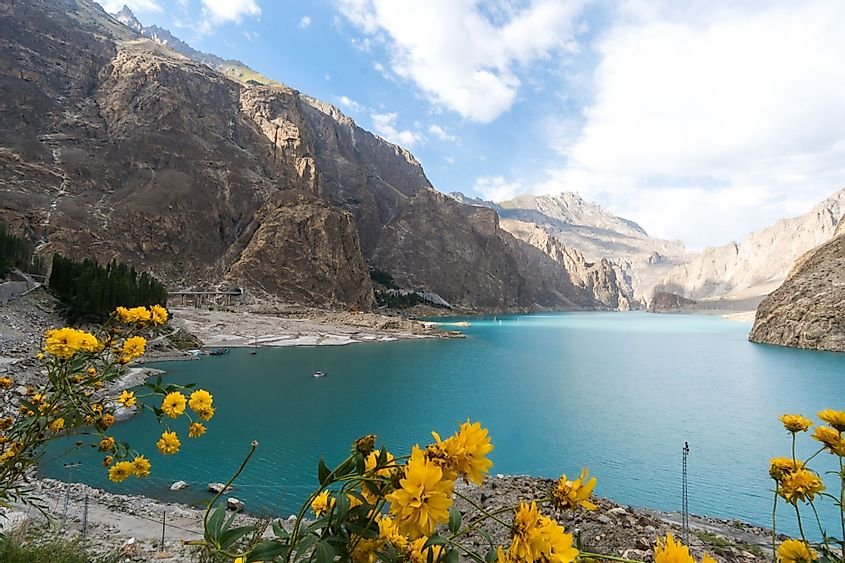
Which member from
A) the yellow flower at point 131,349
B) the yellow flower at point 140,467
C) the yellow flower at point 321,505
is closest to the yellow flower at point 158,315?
the yellow flower at point 131,349

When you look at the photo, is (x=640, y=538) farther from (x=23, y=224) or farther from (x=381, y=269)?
(x=381, y=269)

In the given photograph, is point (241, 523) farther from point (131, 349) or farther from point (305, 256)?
point (305, 256)

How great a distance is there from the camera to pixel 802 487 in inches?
90.5

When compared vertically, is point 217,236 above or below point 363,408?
above

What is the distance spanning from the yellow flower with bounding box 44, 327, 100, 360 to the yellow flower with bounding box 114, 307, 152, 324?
1.00ft

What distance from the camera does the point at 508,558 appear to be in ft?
4.29

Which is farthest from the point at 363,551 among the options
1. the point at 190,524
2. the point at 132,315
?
the point at 190,524

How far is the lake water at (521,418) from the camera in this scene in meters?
13.5

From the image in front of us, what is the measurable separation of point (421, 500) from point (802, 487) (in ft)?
7.48

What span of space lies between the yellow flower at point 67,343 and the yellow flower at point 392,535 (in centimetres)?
192

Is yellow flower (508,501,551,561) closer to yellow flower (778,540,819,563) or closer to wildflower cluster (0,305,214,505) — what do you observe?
yellow flower (778,540,819,563)

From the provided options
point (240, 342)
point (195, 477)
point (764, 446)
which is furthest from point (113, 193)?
point (764, 446)

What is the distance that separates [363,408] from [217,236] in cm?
7374

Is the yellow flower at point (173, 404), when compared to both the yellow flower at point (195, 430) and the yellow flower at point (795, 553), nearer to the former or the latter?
the yellow flower at point (195, 430)
